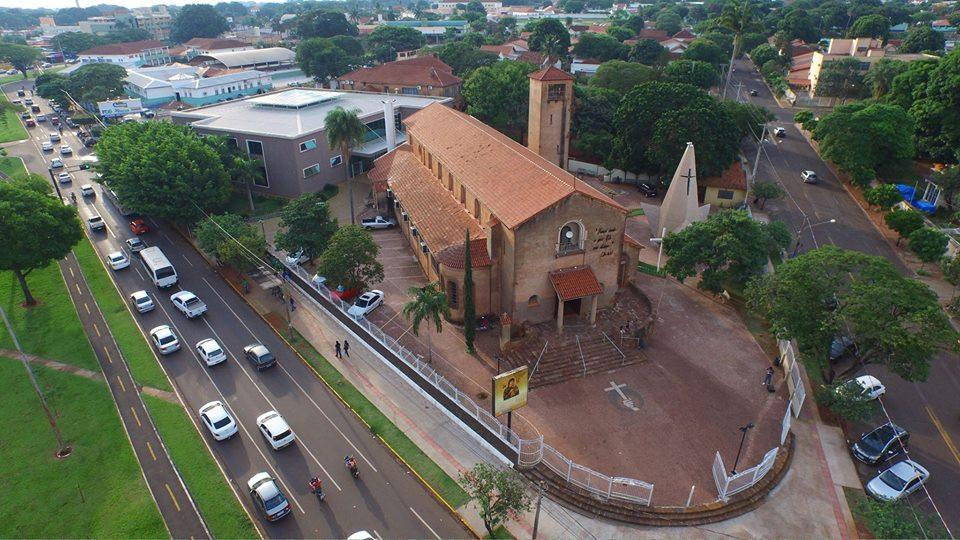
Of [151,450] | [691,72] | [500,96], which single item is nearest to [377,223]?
[151,450]

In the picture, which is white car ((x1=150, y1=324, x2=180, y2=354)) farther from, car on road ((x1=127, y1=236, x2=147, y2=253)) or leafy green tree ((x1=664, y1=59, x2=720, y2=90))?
leafy green tree ((x1=664, y1=59, x2=720, y2=90))

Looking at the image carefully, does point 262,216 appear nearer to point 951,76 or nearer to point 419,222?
point 419,222

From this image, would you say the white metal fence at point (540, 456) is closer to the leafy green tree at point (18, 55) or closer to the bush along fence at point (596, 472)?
the bush along fence at point (596, 472)

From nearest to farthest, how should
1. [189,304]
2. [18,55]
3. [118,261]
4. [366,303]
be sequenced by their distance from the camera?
[366,303] < [189,304] < [118,261] < [18,55]

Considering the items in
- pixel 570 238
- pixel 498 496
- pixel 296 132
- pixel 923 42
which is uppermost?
pixel 923 42

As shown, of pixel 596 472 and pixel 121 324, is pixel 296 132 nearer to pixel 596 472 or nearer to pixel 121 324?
pixel 121 324

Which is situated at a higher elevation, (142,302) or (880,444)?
(142,302)

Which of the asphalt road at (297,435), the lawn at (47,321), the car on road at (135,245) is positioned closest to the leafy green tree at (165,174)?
the car on road at (135,245)

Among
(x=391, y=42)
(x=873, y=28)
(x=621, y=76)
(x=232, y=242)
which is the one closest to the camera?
(x=232, y=242)
